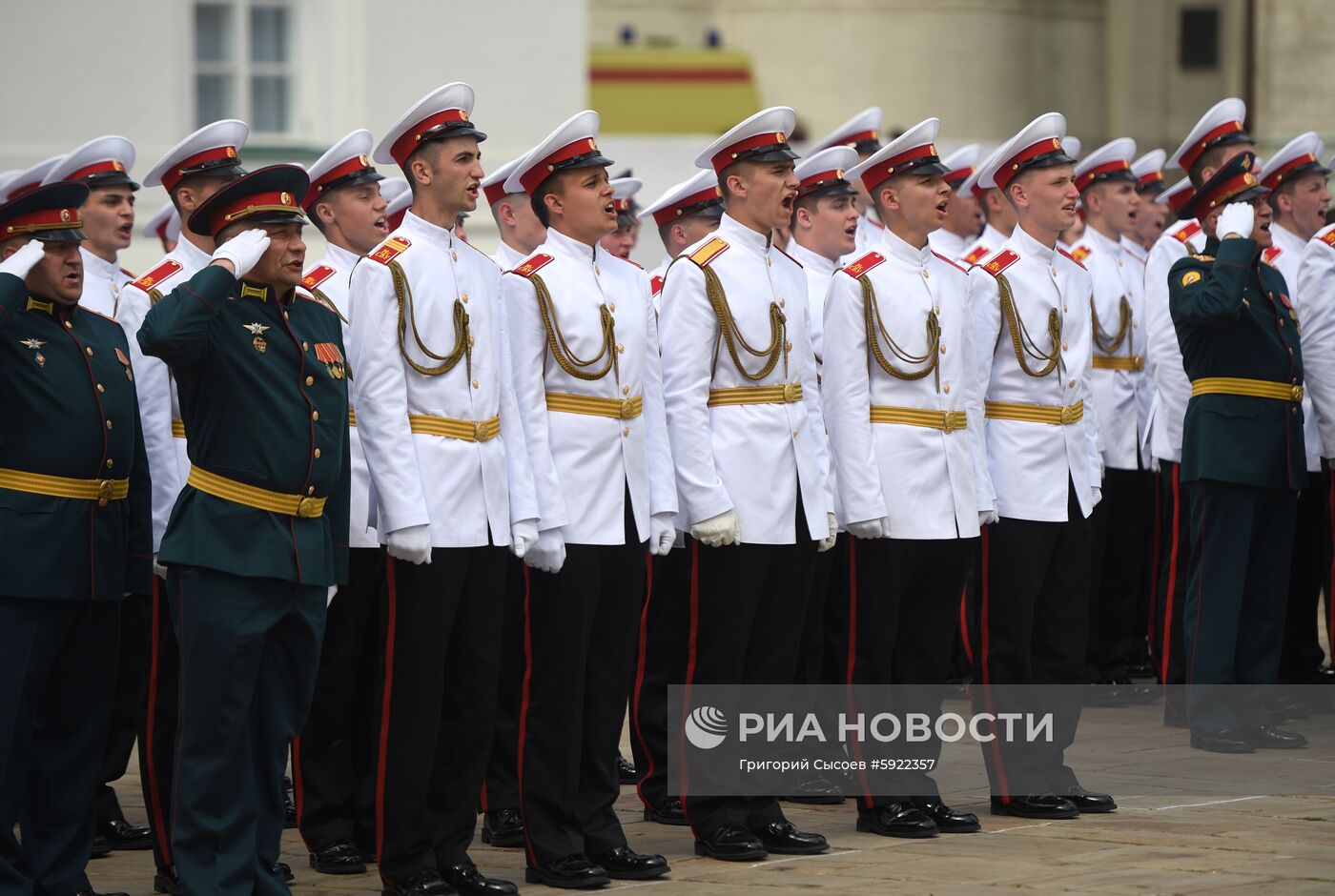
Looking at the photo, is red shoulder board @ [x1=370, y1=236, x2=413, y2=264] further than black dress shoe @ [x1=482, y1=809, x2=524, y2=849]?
No

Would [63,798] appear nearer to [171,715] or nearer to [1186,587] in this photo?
[171,715]

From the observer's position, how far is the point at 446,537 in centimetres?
655

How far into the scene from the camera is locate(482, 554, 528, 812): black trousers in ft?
24.8

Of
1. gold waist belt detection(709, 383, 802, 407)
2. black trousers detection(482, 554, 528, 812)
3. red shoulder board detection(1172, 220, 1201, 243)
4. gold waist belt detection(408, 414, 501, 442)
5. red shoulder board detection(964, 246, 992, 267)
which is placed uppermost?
red shoulder board detection(1172, 220, 1201, 243)

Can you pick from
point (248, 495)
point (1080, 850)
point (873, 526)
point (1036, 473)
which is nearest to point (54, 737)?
point (248, 495)

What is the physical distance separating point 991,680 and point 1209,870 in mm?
1226

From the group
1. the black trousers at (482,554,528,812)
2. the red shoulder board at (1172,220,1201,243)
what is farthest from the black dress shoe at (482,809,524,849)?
the red shoulder board at (1172,220,1201,243)

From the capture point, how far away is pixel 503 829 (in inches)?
300

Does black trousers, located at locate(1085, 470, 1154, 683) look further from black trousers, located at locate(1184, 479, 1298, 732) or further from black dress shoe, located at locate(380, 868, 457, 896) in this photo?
black dress shoe, located at locate(380, 868, 457, 896)

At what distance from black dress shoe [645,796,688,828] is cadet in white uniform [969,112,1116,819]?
1.04m

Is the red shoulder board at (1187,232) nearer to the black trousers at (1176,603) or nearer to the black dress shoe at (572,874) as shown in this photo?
the black trousers at (1176,603)

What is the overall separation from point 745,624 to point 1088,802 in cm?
142

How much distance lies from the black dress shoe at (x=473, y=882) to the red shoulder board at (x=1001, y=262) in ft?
9.05

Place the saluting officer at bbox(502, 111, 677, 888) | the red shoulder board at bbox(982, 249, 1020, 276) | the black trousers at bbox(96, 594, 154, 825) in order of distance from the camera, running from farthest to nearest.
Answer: the red shoulder board at bbox(982, 249, 1020, 276) < the black trousers at bbox(96, 594, 154, 825) < the saluting officer at bbox(502, 111, 677, 888)
